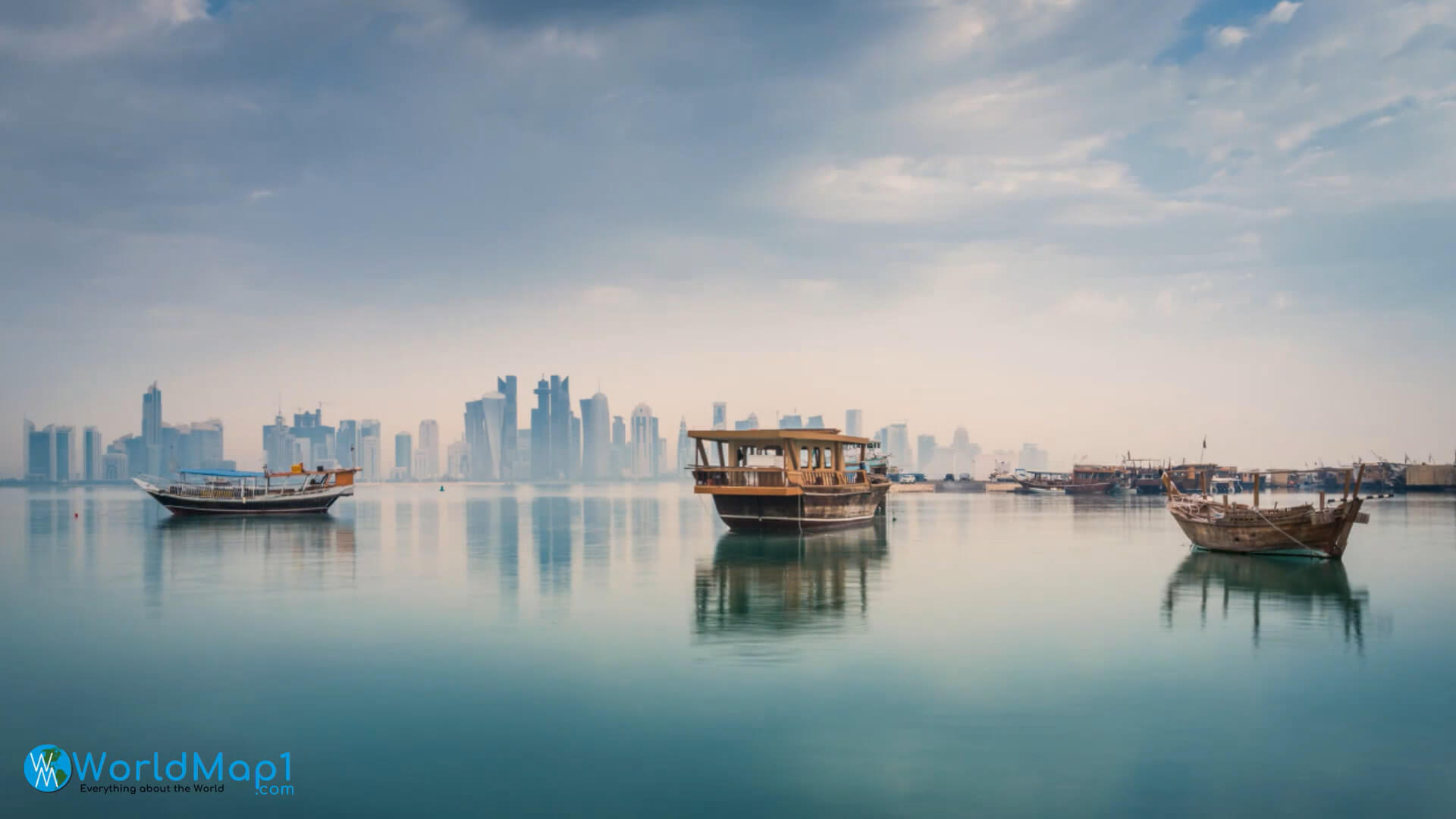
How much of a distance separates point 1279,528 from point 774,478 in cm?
1997

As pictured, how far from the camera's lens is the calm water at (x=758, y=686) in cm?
1077

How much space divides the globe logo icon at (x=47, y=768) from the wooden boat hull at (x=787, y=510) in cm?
3162

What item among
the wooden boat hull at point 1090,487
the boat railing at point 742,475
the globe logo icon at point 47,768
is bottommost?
the wooden boat hull at point 1090,487

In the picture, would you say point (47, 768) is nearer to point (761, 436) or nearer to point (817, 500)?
point (761, 436)

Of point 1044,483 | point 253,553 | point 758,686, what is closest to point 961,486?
point 1044,483

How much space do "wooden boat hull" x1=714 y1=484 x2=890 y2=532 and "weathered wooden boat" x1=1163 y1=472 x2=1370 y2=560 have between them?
16028 millimetres

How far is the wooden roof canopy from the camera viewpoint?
132 feet

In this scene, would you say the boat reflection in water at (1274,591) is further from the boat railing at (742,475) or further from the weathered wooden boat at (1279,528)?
the boat railing at (742,475)

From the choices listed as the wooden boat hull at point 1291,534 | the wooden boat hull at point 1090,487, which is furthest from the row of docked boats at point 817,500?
the wooden boat hull at point 1090,487

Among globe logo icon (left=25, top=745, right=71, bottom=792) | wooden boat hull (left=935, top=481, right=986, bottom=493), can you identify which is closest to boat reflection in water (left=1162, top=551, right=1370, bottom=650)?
globe logo icon (left=25, top=745, right=71, bottom=792)

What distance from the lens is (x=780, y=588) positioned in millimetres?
26750

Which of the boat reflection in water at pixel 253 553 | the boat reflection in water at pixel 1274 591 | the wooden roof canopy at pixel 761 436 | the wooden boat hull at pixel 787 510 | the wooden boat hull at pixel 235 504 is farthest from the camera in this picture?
the wooden boat hull at pixel 235 504

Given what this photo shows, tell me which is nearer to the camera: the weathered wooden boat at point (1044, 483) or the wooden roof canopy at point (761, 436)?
the wooden roof canopy at point (761, 436)

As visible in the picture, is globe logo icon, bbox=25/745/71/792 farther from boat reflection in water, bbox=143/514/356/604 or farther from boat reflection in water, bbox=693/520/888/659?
boat reflection in water, bbox=143/514/356/604
